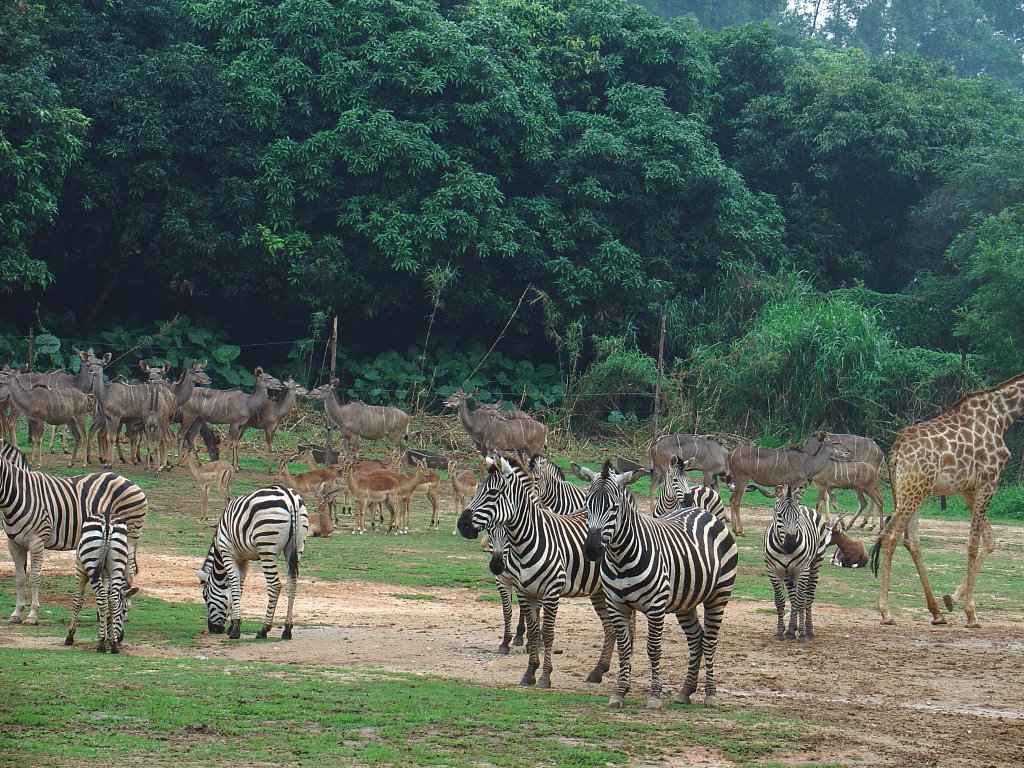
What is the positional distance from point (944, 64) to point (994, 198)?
11175 mm

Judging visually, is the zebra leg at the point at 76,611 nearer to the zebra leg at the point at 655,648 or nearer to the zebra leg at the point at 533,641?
the zebra leg at the point at 533,641

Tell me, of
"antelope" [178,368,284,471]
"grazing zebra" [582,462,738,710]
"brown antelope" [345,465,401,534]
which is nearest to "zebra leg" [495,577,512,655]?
"grazing zebra" [582,462,738,710]

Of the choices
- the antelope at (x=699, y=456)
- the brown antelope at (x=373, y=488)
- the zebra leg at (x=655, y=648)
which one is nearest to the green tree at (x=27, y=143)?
the brown antelope at (x=373, y=488)

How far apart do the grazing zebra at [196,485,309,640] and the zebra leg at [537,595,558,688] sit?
9.24 feet

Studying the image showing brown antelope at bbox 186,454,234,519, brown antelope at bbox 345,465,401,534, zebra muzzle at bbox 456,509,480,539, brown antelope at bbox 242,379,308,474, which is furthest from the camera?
brown antelope at bbox 242,379,308,474

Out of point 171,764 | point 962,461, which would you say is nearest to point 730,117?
point 962,461

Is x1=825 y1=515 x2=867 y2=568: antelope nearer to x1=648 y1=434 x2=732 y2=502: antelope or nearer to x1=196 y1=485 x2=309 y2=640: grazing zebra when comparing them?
x1=648 y1=434 x2=732 y2=502: antelope

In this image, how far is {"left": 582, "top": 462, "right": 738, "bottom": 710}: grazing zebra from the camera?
8.98 metres

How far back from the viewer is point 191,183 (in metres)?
32.4

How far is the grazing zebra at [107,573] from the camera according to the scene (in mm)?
10578

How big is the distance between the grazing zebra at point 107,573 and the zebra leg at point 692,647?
15.1ft

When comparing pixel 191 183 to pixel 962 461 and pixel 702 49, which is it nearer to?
pixel 702 49

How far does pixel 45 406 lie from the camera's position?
23.9 metres

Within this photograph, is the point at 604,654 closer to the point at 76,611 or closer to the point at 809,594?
the point at 809,594
